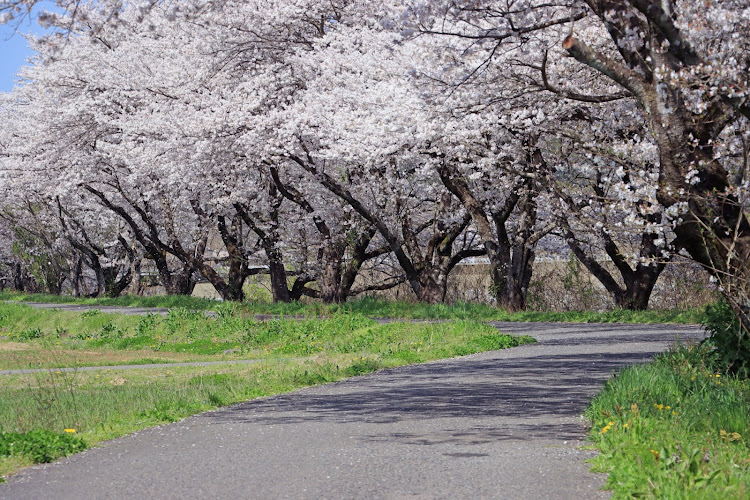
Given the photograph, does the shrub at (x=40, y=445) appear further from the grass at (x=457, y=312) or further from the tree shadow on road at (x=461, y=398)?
the grass at (x=457, y=312)

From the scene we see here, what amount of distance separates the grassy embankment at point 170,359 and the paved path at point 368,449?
47 cm

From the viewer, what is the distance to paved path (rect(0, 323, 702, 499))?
249 inches

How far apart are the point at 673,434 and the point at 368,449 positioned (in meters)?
2.34

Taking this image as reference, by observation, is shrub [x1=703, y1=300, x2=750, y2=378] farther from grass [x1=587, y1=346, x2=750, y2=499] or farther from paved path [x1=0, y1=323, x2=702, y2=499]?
paved path [x1=0, y1=323, x2=702, y2=499]

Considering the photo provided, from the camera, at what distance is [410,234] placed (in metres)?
29.8

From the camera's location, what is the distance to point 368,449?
25.0 feet

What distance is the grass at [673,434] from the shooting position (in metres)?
5.61

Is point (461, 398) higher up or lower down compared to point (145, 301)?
lower down

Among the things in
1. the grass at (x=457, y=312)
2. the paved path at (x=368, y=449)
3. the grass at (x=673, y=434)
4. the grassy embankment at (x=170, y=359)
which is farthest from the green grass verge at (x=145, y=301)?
the grass at (x=673, y=434)

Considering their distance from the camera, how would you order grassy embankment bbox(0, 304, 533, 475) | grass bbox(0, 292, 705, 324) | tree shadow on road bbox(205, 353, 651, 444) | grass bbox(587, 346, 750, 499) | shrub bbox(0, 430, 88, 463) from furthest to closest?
grass bbox(0, 292, 705, 324), grassy embankment bbox(0, 304, 533, 475), tree shadow on road bbox(205, 353, 651, 444), shrub bbox(0, 430, 88, 463), grass bbox(587, 346, 750, 499)

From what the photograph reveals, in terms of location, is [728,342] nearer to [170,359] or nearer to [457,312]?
[170,359]

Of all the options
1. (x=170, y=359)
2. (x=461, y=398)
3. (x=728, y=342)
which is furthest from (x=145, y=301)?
(x=728, y=342)

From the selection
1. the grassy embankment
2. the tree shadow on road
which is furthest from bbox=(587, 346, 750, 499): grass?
the grassy embankment

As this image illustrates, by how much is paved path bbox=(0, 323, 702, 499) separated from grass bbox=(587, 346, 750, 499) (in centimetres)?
26
